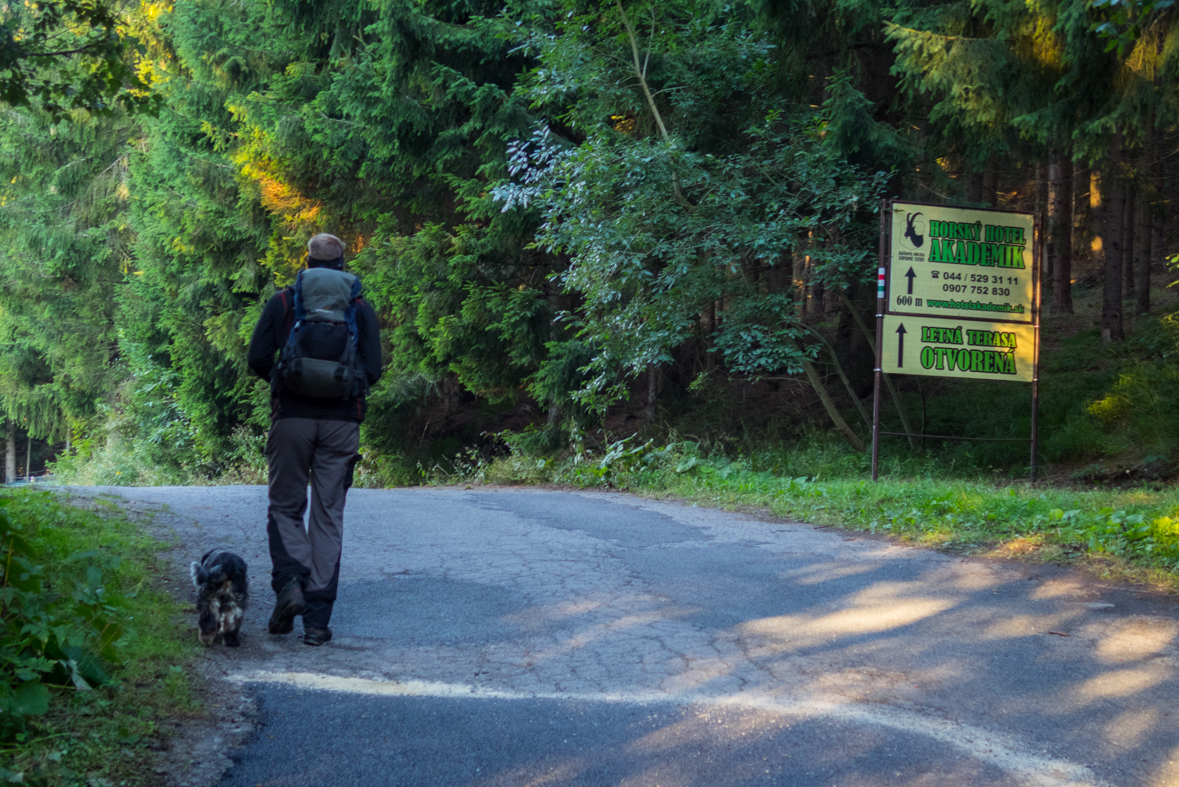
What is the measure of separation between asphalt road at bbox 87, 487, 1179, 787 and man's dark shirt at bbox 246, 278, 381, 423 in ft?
3.97

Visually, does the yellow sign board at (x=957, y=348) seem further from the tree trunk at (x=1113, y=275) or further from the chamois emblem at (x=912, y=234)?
the tree trunk at (x=1113, y=275)

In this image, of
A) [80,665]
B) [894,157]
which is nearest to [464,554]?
[80,665]

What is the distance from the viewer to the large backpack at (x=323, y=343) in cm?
487

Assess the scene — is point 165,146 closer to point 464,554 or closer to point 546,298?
point 546,298

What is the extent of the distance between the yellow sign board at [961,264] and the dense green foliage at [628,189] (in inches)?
46.8

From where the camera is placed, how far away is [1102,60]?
1015cm

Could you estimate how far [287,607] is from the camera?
191 inches

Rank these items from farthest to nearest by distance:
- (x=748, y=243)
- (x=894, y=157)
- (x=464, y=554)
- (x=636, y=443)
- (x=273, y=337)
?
(x=636, y=443), (x=894, y=157), (x=748, y=243), (x=464, y=554), (x=273, y=337)

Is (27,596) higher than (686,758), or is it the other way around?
(27,596)

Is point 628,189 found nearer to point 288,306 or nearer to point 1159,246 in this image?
point 288,306

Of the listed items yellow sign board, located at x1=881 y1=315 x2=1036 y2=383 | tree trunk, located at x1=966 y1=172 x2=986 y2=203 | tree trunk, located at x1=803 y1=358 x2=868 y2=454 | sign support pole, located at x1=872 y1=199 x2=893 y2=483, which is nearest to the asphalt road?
sign support pole, located at x1=872 y1=199 x2=893 y2=483

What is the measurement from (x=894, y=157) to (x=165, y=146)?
776 inches

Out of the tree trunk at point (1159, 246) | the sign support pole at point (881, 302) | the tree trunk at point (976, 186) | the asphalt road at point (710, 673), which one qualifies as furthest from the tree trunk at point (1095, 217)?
the asphalt road at point (710, 673)

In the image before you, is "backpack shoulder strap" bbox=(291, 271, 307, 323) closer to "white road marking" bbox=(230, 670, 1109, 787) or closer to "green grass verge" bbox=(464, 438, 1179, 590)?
"white road marking" bbox=(230, 670, 1109, 787)
